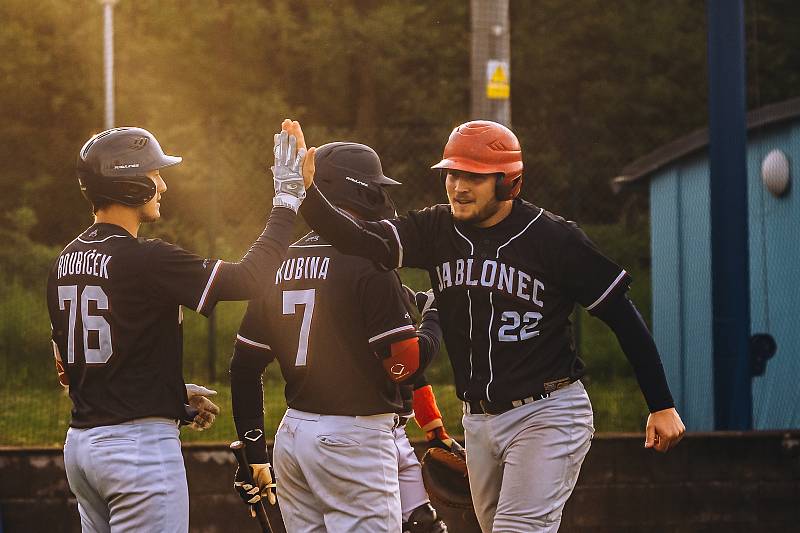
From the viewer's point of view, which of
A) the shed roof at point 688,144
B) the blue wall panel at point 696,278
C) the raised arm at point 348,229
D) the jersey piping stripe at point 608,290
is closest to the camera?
the raised arm at point 348,229

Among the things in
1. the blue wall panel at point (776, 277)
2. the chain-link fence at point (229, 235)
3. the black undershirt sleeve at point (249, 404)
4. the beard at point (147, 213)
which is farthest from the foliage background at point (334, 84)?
the beard at point (147, 213)

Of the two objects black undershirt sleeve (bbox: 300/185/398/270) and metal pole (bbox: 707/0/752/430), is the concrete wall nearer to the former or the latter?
metal pole (bbox: 707/0/752/430)

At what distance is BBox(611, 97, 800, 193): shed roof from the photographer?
10070 mm

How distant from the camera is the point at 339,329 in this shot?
16.4 ft

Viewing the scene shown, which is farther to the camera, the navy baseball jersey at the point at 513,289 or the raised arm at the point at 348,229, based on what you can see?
the navy baseball jersey at the point at 513,289

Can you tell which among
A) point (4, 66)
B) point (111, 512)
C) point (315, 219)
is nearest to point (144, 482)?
point (111, 512)

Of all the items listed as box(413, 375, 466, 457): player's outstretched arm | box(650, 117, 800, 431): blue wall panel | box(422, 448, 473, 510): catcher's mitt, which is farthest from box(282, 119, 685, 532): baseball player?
box(650, 117, 800, 431): blue wall panel

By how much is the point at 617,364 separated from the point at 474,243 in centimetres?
663

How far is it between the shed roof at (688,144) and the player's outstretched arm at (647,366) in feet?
17.5

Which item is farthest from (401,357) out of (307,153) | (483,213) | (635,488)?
(635,488)

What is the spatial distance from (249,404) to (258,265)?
3.42ft

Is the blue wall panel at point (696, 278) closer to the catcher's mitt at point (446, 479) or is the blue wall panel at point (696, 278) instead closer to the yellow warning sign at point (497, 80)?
the yellow warning sign at point (497, 80)

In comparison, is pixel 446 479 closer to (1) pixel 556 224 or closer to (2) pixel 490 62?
(1) pixel 556 224

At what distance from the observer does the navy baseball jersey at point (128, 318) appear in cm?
450
